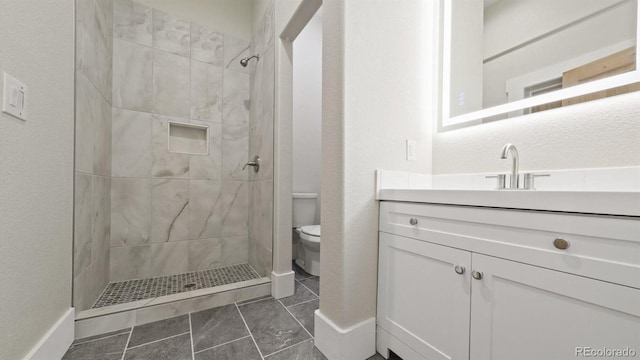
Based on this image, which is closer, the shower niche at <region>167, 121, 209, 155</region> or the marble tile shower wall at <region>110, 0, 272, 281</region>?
the marble tile shower wall at <region>110, 0, 272, 281</region>

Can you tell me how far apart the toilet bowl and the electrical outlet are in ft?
3.56

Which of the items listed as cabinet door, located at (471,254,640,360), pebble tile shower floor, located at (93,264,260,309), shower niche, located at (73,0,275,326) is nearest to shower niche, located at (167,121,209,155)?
shower niche, located at (73,0,275,326)

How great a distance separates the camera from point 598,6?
940 mm

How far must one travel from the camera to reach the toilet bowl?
205cm

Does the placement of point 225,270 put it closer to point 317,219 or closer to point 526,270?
point 317,219

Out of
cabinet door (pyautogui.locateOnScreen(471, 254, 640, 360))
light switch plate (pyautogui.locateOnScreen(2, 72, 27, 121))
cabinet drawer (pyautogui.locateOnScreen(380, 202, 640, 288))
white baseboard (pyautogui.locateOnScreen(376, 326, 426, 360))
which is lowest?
white baseboard (pyautogui.locateOnScreen(376, 326, 426, 360))

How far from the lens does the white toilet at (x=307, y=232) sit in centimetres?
210

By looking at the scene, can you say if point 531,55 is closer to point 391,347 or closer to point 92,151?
point 391,347

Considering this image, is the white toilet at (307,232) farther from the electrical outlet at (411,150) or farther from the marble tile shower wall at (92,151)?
the marble tile shower wall at (92,151)

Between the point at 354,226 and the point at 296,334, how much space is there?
2.39ft

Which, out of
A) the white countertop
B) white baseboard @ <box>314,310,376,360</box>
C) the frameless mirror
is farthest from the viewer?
white baseboard @ <box>314,310,376,360</box>

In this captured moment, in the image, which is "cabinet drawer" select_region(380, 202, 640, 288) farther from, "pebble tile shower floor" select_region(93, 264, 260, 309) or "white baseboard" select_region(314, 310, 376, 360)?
"pebble tile shower floor" select_region(93, 264, 260, 309)

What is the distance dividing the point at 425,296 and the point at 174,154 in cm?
217

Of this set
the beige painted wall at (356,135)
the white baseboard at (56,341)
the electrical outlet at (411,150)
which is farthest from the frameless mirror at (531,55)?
the white baseboard at (56,341)
